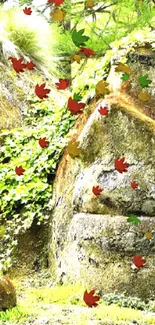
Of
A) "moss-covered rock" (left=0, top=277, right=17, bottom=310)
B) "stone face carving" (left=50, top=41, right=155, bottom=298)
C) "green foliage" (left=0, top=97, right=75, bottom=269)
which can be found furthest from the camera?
"green foliage" (left=0, top=97, right=75, bottom=269)

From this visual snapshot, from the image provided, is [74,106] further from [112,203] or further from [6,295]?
[112,203]

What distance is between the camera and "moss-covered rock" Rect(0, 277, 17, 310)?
399cm

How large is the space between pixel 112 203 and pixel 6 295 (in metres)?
1.41

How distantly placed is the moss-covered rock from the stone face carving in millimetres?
931

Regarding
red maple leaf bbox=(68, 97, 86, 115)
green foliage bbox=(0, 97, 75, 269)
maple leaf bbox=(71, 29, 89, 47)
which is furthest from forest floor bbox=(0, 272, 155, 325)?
maple leaf bbox=(71, 29, 89, 47)

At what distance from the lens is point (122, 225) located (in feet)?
15.1

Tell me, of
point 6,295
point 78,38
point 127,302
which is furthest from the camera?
point 127,302

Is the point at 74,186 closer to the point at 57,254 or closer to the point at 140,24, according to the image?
the point at 57,254

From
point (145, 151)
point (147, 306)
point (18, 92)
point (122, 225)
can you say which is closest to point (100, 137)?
point (145, 151)

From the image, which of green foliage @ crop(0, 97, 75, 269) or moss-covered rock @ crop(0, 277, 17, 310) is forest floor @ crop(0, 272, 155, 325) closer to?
moss-covered rock @ crop(0, 277, 17, 310)

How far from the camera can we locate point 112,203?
472cm

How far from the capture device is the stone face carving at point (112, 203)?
15.0ft

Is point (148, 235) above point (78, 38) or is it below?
below

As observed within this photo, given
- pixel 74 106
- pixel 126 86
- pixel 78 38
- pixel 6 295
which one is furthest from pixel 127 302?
pixel 78 38
